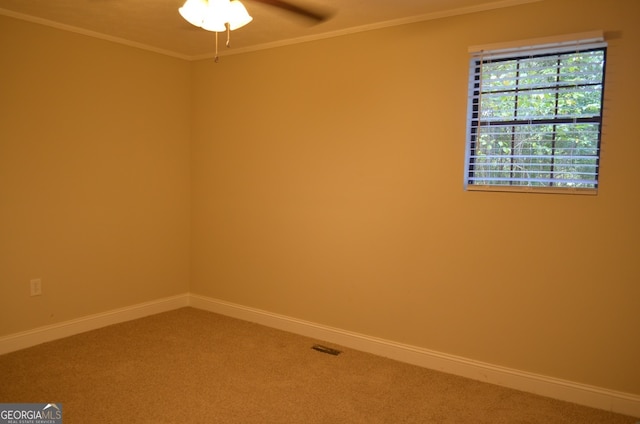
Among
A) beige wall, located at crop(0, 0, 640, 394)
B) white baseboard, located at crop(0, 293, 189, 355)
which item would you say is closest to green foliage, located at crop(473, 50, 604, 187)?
beige wall, located at crop(0, 0, 640, 394)

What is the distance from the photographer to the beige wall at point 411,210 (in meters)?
2.65

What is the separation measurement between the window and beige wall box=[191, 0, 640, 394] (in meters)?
0.08

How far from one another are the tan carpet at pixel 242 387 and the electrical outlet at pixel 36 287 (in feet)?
1.28

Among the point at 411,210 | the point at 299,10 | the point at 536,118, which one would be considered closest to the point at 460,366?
the point at 411,210

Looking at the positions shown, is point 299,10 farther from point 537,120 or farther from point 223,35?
point 537,120

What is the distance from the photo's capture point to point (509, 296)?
9.68 ft

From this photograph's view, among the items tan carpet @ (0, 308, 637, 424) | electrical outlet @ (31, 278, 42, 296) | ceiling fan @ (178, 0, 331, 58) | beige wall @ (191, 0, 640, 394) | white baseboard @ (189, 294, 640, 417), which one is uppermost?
ceiling fan @ (178, 0, 331, 58)

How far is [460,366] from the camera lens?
312 cm

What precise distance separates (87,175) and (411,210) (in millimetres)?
2541

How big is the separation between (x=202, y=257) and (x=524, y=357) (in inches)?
115

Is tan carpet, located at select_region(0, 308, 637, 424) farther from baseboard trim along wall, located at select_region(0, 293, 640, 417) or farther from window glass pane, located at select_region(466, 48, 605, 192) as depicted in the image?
window glass pane, located at select_region(466, 48, 605, 192)

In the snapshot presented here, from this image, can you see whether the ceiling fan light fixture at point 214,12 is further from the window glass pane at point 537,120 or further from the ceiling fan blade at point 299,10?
the window glass pane at point 537,120

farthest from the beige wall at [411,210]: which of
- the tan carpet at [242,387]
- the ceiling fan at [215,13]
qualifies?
the ceiling fan at [215,13]

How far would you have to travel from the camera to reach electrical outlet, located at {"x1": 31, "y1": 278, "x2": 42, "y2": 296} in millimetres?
3467
